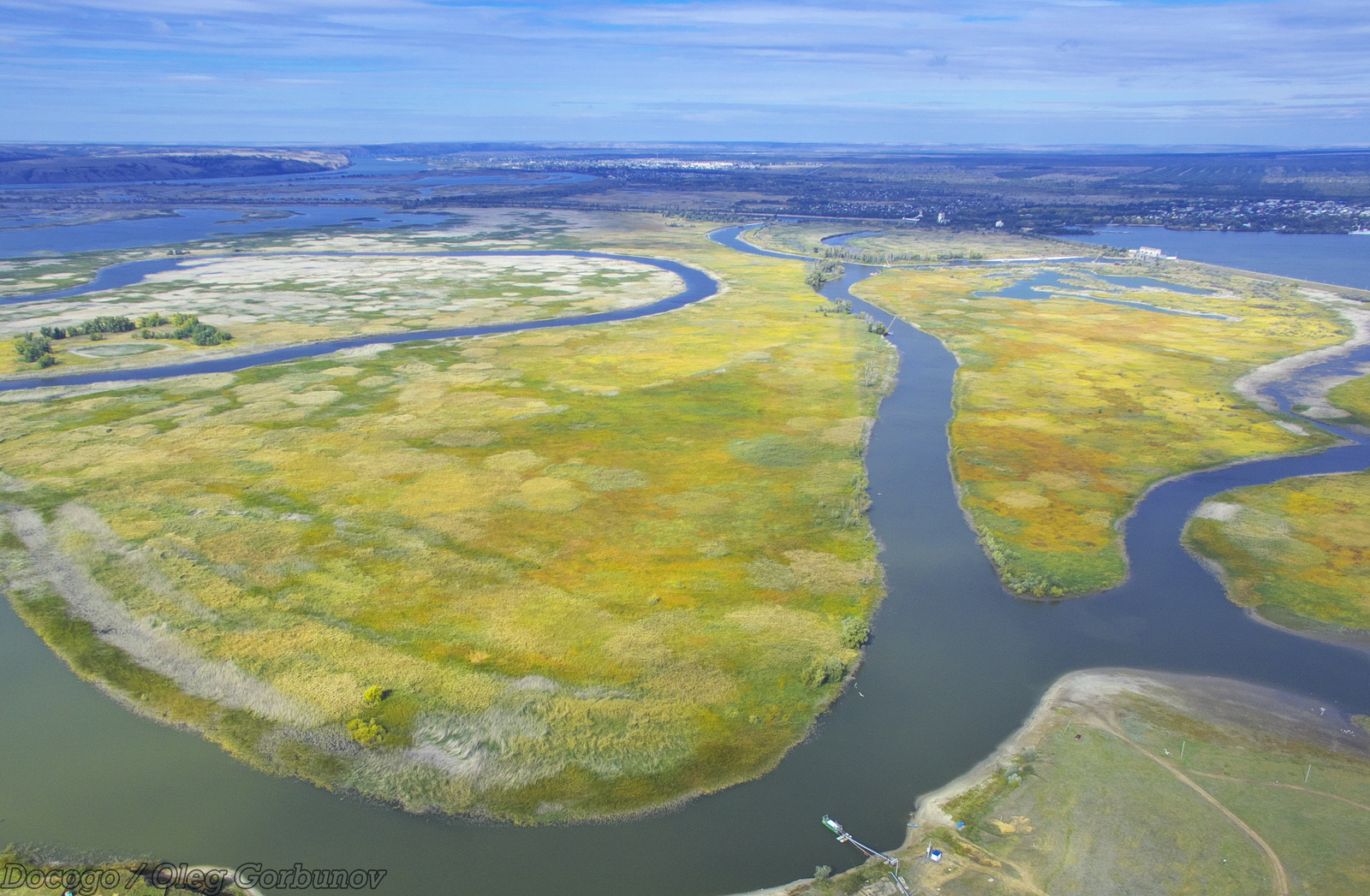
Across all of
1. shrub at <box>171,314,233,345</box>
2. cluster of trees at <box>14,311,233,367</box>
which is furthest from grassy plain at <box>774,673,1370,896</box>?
cluster of trees at <box>14,311,233,367</box>

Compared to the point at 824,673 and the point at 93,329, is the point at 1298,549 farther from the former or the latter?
the point at 93,329

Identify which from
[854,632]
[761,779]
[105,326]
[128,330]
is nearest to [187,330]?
[128,330]

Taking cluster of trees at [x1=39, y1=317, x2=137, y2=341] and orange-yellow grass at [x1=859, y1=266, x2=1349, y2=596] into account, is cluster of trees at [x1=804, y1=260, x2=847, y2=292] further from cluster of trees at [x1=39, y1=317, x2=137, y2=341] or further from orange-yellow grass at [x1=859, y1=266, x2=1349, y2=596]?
cluster of trees at [x1=39, y1=317, x2=137, y2=341]

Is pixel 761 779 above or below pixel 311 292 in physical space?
below

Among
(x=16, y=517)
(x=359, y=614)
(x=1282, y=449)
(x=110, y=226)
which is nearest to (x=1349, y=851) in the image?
(x=359, y=614)

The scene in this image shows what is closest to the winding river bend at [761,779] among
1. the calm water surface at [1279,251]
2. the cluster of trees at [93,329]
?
the cluster of trees at [93,329]

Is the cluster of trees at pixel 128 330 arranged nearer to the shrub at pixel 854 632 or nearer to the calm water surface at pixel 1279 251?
the shrub at pixel 854 632
